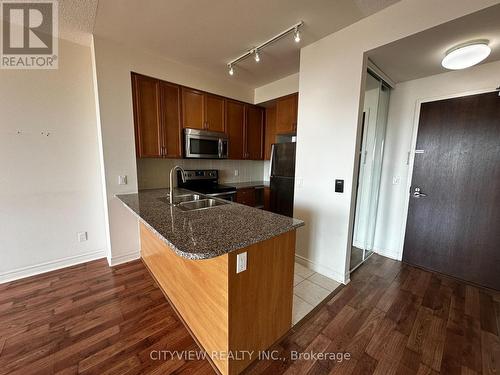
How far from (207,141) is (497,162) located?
3.49 m

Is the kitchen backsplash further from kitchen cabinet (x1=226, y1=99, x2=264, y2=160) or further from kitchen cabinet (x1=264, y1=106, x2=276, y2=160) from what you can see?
kitchen cabinet (x1=264, y1=106, x2=276, y2=160)

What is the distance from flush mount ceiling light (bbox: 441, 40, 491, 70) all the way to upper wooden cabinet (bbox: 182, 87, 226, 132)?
277 cm

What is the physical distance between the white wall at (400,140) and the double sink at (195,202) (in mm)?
2414

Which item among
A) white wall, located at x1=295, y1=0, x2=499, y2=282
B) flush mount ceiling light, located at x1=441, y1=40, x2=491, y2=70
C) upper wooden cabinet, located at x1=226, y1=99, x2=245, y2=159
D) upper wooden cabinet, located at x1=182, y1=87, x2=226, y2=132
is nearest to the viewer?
flush mount ceiling light, located at x1=441, y1=40, x2=491, y2=70

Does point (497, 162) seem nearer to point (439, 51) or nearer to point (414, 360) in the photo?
point (439, 51)

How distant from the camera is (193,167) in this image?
3.52 m

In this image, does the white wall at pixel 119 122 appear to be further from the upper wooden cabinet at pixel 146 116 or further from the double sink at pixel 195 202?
the double sink at pixel 195 202

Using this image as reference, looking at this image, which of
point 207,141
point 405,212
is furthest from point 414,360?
point 207,141

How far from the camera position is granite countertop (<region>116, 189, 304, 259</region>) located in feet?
3.50

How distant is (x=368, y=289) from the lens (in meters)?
2.22

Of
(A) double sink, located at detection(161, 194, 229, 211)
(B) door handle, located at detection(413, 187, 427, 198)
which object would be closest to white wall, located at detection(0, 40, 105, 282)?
(A) double sink, located at detection(161, 194, 229, 211)

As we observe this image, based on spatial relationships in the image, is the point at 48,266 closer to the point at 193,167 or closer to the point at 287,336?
the point at 193,167

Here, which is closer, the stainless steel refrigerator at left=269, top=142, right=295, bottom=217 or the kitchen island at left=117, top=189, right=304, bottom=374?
the kitchen island at left=117, top=189, right=304, bottom=374

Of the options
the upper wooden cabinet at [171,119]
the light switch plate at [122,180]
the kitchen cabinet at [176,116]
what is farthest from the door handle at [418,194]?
the light switch plate at [122,180]
